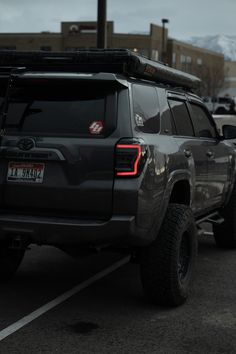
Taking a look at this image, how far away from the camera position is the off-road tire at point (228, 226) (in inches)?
298

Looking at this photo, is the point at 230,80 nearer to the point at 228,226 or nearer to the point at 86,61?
the point at 228,226

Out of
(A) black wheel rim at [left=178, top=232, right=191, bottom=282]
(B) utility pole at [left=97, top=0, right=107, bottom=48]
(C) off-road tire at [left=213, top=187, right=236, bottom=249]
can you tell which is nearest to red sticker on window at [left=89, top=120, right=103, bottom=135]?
(A) black wheel rim at [left=178, top=232, right=191, bottom=282]

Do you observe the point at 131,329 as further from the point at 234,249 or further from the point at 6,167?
the point at 234,249

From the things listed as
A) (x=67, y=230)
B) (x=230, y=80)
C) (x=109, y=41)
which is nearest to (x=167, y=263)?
(x=67, y=230)

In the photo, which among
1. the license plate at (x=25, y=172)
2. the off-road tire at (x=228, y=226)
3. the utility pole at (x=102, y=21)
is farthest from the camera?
the utility pole at (x=102, y=21)

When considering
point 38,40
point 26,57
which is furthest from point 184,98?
point 38,40

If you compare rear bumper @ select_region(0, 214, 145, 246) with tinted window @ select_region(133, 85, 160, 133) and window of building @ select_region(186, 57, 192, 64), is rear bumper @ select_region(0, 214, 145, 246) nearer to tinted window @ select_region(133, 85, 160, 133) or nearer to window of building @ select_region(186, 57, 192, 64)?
tinted window @ select_region(133, 85, 160, 133)

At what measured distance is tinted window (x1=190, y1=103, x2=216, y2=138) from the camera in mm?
6555

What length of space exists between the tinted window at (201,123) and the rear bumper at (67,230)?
2234mm

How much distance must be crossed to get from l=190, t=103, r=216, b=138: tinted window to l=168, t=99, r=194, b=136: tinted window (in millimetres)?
197

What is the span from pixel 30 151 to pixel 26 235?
0.66 m

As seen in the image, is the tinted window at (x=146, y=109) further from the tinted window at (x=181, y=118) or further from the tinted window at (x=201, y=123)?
the tinted window at (x=201, y=123)

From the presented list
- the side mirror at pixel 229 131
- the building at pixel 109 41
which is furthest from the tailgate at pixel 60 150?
the building at pixel 109 41

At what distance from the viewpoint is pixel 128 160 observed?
4.56 metres
